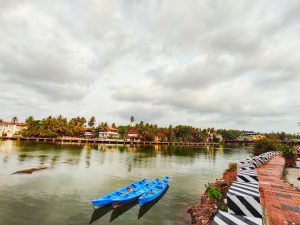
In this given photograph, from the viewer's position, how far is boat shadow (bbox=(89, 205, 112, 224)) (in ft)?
57.6

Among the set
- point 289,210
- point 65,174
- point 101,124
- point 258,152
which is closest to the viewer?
point 289,210

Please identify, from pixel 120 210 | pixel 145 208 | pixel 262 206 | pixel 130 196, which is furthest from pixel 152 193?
pixel 262 206

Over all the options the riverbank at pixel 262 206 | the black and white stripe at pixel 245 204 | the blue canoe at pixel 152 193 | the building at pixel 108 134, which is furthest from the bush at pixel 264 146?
the building at pixel 108 134

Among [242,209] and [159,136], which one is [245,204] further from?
[159,136]

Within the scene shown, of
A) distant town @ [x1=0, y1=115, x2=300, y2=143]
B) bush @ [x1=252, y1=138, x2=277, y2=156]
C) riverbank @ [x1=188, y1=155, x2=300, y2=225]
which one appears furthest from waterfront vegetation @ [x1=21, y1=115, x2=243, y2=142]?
riverbank @ [x1=188, y1=155, x2=300, y2=225]

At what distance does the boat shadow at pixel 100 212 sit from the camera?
1755 centimetres

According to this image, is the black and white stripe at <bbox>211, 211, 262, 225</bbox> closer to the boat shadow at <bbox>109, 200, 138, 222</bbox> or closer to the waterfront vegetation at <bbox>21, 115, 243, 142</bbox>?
the boat shadow at <bbox>109, 200, 138, 222</bbox>

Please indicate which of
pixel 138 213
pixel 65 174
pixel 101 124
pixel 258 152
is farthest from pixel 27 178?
pixel 101 124

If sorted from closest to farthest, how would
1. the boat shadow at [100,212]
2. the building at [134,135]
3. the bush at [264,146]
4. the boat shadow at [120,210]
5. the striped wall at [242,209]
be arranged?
the striped wall at [242,209], the boat shadow at [100,212], the boat shadow at [120,210], the bush at [264,146], the building at [134,135]

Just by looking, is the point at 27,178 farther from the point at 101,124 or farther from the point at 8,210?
the point at 101,124

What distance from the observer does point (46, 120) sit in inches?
4825

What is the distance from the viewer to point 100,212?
60.9 ft

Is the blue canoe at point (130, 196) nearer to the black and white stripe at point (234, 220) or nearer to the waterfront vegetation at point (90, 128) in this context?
the black and white stripe at point (234, 220)

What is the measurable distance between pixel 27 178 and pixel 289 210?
1252 inches
